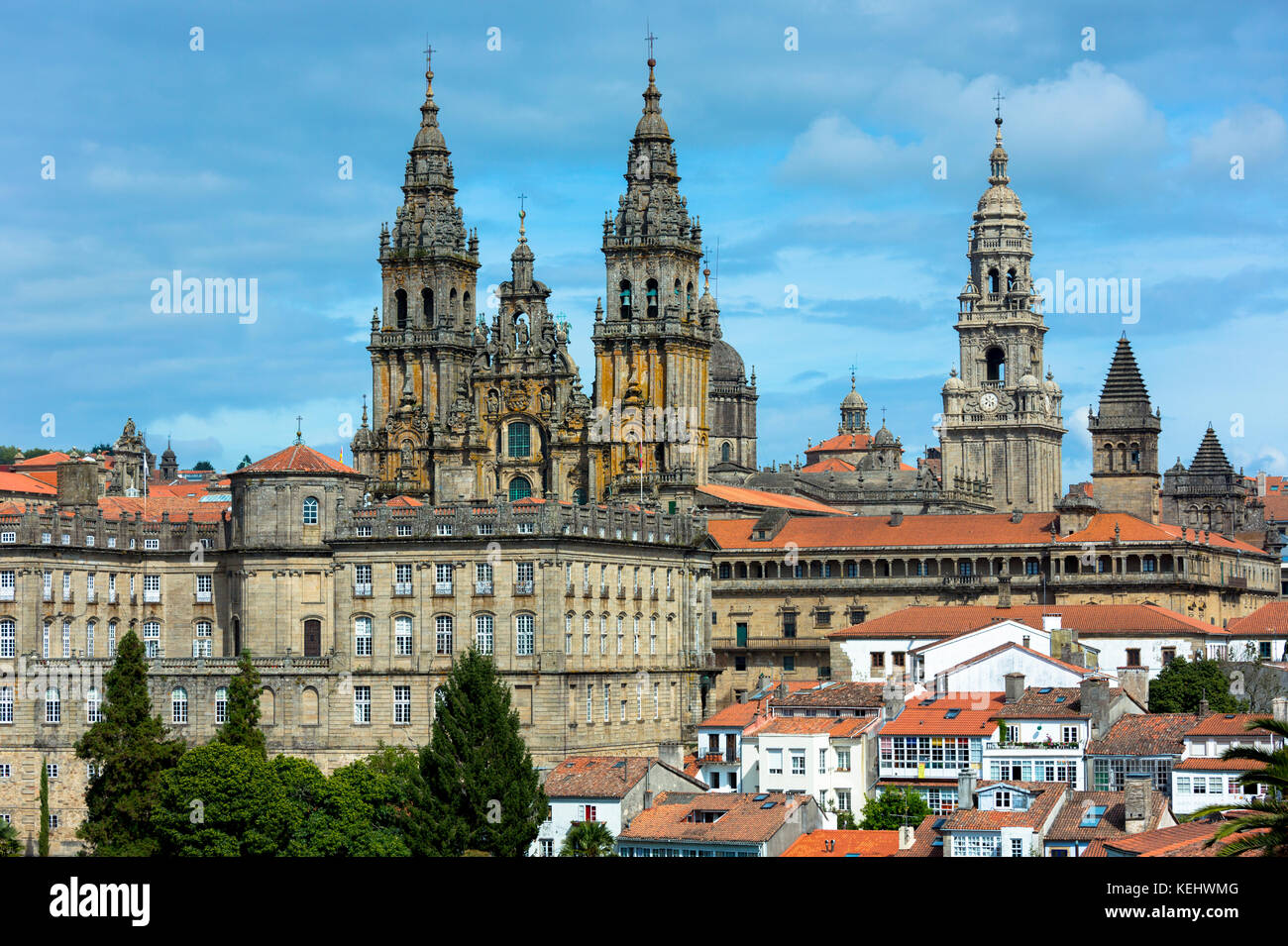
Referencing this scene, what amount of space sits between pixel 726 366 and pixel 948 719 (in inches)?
4274

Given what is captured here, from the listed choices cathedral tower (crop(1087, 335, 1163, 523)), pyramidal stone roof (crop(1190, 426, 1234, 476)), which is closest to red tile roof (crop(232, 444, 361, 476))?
cathedral tower (crop(1087, 335, 1163, 523))

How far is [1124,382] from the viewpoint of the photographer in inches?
5935

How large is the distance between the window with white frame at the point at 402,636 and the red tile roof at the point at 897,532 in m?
37.6

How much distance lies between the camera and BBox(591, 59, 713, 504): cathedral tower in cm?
14150

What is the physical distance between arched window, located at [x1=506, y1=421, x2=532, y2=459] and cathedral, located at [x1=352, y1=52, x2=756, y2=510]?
95 mm

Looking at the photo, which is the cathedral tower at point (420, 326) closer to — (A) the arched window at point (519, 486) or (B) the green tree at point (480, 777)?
(A) the arched window at point (519, 486)

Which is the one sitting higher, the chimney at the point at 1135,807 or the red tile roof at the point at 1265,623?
the red tile roof at the point at 1265,623

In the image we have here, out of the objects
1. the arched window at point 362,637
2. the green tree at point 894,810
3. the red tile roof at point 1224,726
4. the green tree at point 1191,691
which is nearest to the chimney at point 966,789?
the green tree at point 894,810

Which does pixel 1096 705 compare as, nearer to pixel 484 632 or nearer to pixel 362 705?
pixel 484 632

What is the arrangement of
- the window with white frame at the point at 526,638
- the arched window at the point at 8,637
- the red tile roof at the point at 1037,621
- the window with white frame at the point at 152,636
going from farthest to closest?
the window with white frame at the point at 152,636 < the red tile roof at the point at 1037,621 < the arched window at the point at 8,637 < the window with white frame at the point at 526,638

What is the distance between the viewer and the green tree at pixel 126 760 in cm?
8400

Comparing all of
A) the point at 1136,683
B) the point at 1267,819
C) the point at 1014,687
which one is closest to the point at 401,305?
the point at 1136,683
